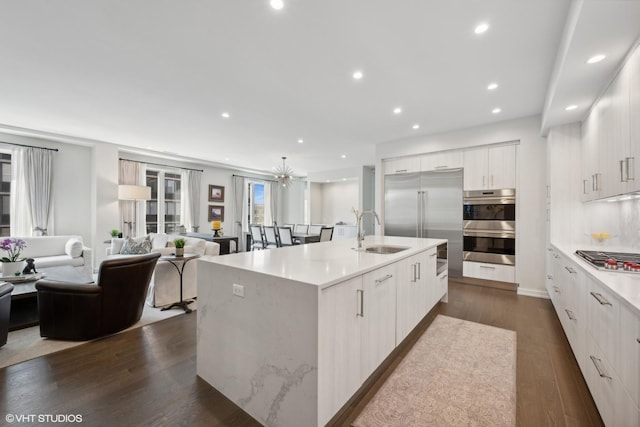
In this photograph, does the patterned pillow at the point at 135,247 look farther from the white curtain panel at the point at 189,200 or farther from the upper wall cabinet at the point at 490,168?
the upper wall cabinet at the point at 490,168

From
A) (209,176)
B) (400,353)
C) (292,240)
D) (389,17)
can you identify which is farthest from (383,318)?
(209,176)

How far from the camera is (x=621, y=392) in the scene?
4.19 feet

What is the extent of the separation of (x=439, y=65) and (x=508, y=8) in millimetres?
798

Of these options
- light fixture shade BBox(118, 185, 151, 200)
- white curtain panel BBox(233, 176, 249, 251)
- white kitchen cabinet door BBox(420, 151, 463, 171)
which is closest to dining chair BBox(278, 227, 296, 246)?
white curtain panel BBox(233, 176, 249, 251)

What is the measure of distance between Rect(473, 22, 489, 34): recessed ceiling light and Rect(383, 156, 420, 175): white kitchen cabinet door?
10.3 ft

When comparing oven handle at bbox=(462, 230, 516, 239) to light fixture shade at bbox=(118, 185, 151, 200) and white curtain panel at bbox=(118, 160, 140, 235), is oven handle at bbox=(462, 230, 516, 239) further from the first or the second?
white curtain panel at bbox=(118, 160, 140, 235)

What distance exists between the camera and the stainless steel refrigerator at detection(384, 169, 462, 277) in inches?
189

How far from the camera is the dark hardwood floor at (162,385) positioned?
63.8 inches

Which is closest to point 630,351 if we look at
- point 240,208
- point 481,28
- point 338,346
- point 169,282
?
point 338,346

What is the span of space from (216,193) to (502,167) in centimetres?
747

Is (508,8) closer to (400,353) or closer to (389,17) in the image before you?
(389,17)

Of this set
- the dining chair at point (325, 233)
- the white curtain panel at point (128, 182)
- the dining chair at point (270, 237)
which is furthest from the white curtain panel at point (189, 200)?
the dining chair at point (325, 233)

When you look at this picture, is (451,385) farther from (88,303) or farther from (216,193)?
(216,193)

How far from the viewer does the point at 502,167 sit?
14.5 ft
